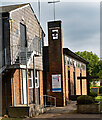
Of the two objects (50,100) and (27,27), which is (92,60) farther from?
(27,27)

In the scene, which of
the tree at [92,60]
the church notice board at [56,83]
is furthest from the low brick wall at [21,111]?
the tree at [92,60]

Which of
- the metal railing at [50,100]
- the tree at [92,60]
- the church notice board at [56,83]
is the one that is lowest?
the metal railing at [50,100]

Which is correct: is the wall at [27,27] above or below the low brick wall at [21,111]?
above

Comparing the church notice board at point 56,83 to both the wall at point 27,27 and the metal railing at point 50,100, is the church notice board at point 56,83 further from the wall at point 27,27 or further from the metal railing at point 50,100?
the wall at point 27,27

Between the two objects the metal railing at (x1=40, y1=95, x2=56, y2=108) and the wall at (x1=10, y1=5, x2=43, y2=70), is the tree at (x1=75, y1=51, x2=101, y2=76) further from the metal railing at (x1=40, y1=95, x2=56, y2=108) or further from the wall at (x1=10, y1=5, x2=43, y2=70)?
the wall at (x1=10, y1=5, x2=43, y2=70)

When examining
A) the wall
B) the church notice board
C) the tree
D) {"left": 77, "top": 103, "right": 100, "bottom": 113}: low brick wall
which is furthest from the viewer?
the tree

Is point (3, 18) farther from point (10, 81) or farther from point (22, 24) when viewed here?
point (10, 81)

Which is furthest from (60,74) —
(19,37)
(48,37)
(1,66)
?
(1,66)

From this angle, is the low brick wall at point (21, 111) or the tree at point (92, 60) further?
the tree at point (92, 60)

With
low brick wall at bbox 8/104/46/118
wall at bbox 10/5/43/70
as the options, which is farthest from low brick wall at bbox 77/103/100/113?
wall at bbox 10/5/43/70

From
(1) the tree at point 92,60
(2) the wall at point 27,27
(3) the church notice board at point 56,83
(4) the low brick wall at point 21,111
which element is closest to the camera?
(4) the low brick wall at point 21,111

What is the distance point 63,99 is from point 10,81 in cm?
634

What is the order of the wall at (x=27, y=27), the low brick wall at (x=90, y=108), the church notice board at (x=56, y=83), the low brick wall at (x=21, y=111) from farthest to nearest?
the church notice board at (x=56, y=83) → the wall at (x=27, y=27) → the low brick wall at (x=90, y=108) → the low brick wall at (x=21, y=111)

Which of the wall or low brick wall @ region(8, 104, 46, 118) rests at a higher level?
the wall
